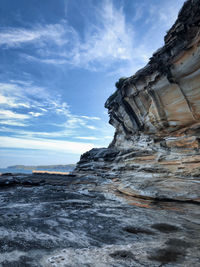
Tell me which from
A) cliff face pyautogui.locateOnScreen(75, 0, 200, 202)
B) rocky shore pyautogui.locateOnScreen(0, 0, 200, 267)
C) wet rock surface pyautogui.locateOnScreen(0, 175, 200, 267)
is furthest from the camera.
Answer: cliff face pyautogui.locateOnScreen(75, 0, 200, 202)

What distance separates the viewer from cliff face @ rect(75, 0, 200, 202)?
1303 cm

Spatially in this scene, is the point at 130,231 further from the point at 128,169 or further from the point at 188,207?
the point at 128,169

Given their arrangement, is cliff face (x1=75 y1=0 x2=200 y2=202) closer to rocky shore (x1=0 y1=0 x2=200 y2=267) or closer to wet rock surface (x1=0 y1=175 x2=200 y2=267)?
rocky shore (x1=0 y1=0 x2=200 y2=267)

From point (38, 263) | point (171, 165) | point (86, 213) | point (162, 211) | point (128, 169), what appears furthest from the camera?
point (128, 169)

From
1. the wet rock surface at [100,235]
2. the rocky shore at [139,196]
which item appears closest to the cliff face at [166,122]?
the rocky shore at [139,196]

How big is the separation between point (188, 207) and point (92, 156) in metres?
20.7

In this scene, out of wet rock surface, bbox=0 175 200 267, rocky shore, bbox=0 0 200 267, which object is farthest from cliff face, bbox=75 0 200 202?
wet rock surface, bbox=0 175 200 267

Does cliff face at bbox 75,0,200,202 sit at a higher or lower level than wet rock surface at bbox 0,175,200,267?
higher

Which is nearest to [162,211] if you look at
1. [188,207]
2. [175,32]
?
[188,207]

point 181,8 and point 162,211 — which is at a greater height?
point 181,8

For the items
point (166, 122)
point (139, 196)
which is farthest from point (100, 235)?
point (166, 122)

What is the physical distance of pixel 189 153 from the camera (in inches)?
593

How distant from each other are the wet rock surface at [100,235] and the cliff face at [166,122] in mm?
3093

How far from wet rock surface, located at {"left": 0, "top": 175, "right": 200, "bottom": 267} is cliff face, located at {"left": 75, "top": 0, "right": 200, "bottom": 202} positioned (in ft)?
10.1
